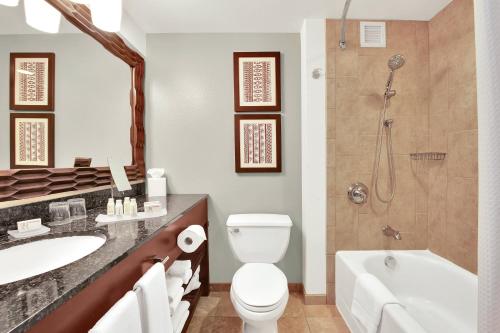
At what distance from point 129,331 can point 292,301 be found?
1.68 m

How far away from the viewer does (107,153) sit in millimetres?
1701

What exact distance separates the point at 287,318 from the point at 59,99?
2092 mm

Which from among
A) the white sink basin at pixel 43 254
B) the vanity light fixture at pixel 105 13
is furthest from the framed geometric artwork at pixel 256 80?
the white sink basin at pixel 43 254

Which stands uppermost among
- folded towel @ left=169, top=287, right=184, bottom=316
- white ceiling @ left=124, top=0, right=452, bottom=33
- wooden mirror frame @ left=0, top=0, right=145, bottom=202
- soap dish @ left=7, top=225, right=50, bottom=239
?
white ceiling @ left=124, top=0, right=452, bottom=33

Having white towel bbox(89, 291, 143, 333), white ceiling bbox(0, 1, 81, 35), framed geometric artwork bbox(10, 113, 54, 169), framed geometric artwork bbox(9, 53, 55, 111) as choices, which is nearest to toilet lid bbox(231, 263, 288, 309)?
white towel bbox(89, 291, 143, 333)

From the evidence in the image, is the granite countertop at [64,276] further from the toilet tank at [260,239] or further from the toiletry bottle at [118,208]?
the toilet tank at [260,239]

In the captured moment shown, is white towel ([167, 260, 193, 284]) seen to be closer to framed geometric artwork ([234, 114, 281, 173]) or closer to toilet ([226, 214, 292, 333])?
toilet ([226, 214, 292, 333])

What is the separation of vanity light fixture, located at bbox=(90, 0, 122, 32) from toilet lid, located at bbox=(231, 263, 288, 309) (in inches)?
68.7

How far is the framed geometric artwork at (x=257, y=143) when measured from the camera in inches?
83.1

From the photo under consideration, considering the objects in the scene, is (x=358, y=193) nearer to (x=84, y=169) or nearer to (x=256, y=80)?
(x=256, y=80)

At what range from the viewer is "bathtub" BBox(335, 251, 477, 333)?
1.52 m

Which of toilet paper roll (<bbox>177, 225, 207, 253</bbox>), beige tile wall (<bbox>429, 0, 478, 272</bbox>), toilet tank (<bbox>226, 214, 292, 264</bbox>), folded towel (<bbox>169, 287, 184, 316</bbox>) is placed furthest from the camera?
toilet tank (<bbox>226, 214, 292, 264</bbox>)

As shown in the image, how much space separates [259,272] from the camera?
1662 mm

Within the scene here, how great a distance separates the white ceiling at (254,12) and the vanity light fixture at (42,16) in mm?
623
